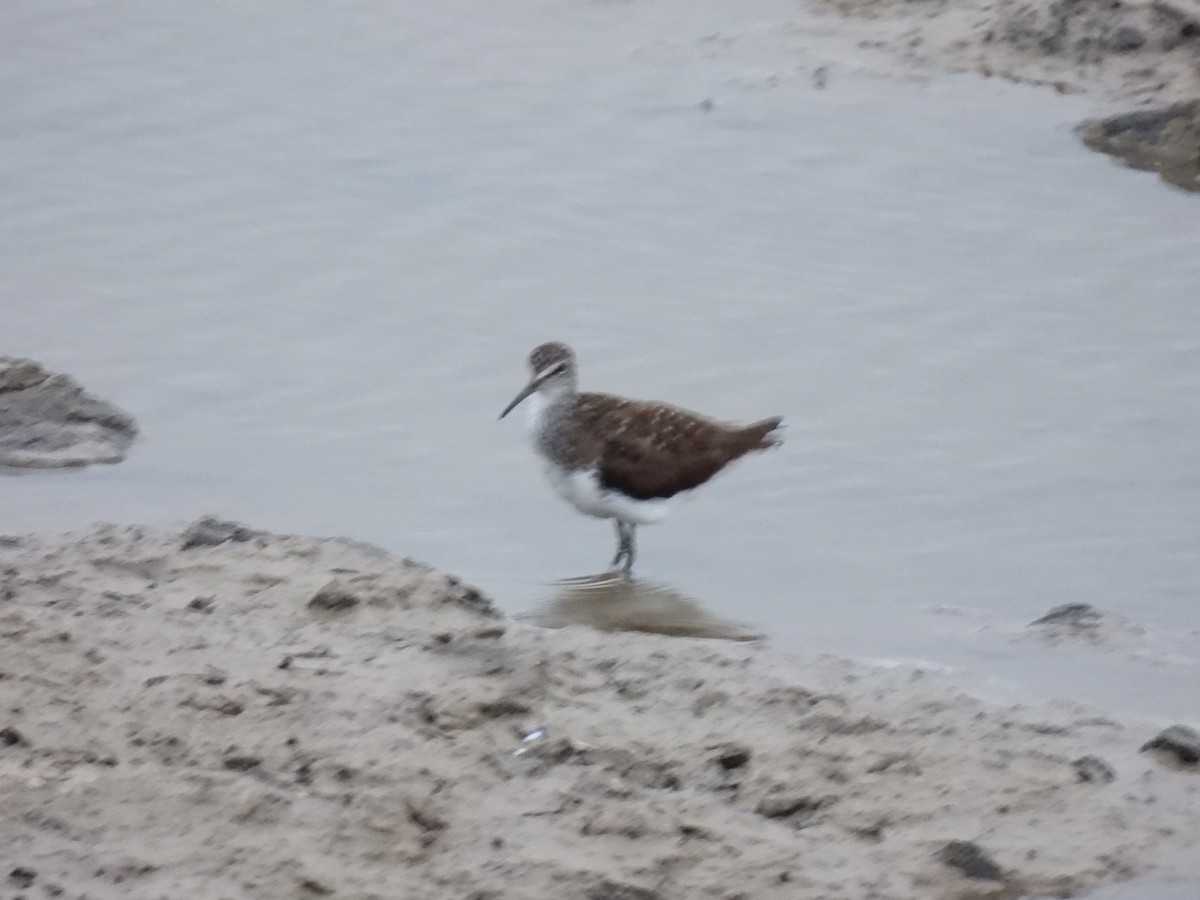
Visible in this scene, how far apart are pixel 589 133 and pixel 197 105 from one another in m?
3.09

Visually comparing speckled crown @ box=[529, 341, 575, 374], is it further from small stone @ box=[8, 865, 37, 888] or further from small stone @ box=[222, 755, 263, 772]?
small stone @ box=[8, 865, 37, 888]

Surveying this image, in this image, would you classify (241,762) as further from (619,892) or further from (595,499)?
(595,499)

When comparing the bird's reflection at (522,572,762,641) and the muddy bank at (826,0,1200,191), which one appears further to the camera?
the muddy bank at (826,0,1200,191)

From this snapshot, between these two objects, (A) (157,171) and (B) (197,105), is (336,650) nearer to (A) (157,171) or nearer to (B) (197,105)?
(A) (157,171)

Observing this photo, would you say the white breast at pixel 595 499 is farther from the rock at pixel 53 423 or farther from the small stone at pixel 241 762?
the small stone at pixel 241 762

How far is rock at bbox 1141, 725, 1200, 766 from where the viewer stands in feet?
19.3

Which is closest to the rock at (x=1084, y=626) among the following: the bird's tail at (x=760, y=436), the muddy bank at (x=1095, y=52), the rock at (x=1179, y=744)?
the rock at (x=1179, y=744)

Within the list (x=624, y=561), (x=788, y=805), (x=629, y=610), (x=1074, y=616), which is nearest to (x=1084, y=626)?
(x=1074, y=616)

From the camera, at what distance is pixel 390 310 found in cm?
1091

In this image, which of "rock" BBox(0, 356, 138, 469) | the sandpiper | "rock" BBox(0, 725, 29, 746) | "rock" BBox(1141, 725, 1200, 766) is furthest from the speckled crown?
"rock" BBox(0, 725, 29, 746)

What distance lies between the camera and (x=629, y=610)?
7.72 metres

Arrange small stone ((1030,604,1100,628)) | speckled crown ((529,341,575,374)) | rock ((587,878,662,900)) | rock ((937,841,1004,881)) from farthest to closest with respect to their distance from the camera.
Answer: speckled crown ((529,341,575,374)) → small stone ((1030,604,1100,628)) → rock ((937,841,1004,881)) → rock ((587,878,662,900))

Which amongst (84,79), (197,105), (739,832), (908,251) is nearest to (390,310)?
(908,251)

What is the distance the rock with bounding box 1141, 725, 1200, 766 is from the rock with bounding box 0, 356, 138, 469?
5168mm
